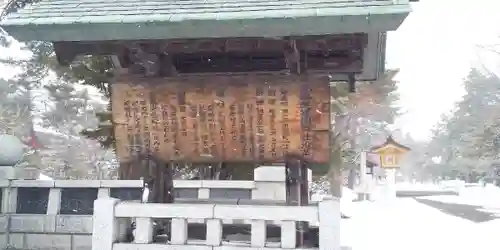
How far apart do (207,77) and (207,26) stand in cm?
80

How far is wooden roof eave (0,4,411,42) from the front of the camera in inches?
146

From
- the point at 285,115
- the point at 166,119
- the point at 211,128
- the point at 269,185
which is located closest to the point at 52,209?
the point at 269,185

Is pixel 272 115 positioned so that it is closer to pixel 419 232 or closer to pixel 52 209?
pixel 52 209

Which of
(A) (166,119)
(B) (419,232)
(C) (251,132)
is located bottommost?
(B) (419,232)

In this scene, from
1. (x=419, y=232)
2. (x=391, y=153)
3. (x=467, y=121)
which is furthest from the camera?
(x=467, y=121)

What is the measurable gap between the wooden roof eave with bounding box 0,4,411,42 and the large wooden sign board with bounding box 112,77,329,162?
2.37ft

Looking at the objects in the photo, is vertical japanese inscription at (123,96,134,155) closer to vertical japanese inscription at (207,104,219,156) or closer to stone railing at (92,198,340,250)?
stone railing at (92,198,340,250)

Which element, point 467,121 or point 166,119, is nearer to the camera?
point 166,119

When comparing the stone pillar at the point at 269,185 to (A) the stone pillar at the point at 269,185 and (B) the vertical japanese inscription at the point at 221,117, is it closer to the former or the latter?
(A) the stone pillar at the point at 269,185

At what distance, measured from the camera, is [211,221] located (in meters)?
4.30

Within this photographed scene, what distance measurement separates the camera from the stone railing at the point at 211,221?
4.10 meters

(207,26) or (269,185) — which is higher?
(207,26)

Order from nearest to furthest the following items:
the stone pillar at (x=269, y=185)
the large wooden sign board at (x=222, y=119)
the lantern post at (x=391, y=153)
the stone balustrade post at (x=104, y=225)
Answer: the stone balustrade post at (x=104, y=225), the large wooden sign board at (x=222, y=119), the stone pillar at (x=269, y=185), the lantern post at (x=391, y=153)

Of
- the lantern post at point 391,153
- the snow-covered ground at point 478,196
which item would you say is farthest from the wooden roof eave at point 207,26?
the lantern post at point 391,153
